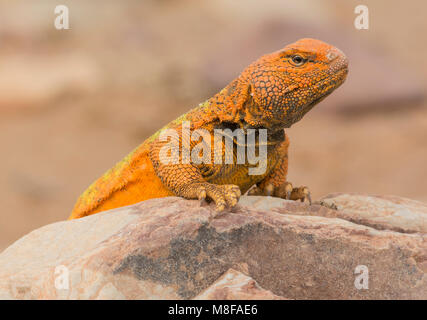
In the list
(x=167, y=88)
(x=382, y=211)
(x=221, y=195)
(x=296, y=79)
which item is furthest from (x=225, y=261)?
(x=167, y=88)

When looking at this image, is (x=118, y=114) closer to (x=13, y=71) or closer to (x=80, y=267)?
(x=13, y=71)

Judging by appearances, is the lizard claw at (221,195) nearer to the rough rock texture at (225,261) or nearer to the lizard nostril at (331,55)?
the rough rock texture at (225,261)

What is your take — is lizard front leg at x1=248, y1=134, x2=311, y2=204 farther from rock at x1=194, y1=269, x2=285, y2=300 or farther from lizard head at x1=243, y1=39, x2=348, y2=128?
rock at x1=194, y1=269, x2=285, y2=300

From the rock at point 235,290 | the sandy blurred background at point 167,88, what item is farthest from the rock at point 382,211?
the sandy blurred background at point 167,88

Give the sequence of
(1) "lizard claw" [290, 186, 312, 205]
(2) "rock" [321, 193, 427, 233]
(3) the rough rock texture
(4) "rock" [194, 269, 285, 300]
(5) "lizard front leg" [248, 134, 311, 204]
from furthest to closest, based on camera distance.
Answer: (5) "lizard front leg" [248, 134, 311, 204] → (1) "lizard claw" [290, 186, 312, 205] → (2) "rock" [321, 193, 427, 233] → (3) the rough rock texture → (4) "rock" [194, 269, 285, 300]

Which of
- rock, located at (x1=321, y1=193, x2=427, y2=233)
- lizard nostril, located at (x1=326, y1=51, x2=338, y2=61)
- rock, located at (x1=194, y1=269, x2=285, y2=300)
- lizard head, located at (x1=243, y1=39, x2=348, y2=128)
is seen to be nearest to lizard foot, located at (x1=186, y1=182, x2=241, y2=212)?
rock, located at (x1=194, y1=269, x2=285, y2=300)

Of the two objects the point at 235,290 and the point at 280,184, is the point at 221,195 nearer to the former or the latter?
the point at 235,290
